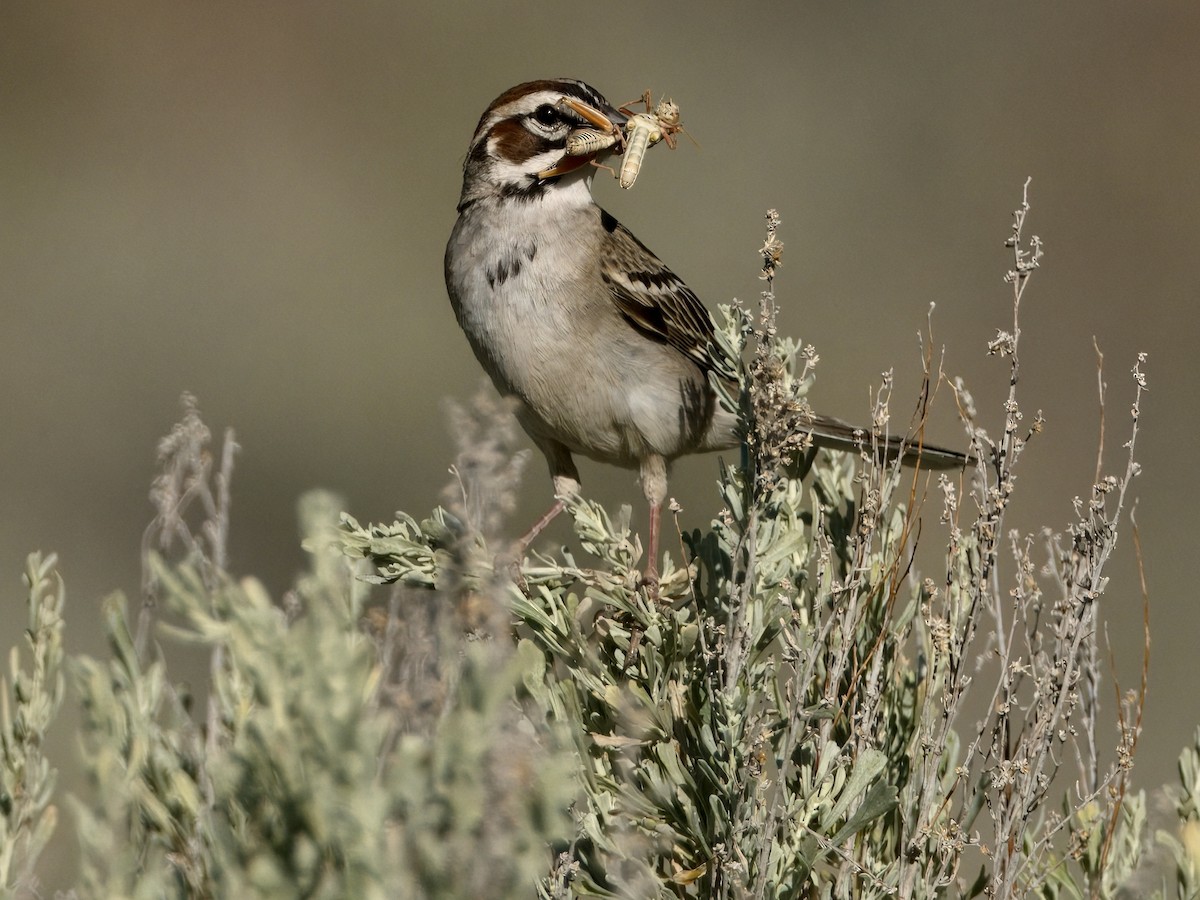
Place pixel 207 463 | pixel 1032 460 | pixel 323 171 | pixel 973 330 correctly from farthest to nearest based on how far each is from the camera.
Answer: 1. pixel 323 171
2. pixel 973 330
3. pixel 1032 460
4. pixel 207 463

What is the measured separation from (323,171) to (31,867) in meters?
8.46

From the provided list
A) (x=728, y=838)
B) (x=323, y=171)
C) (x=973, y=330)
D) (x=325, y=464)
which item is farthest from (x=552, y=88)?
(x=323, y=171)

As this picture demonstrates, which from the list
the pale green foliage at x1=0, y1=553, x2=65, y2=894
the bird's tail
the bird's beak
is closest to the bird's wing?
the bird's beak

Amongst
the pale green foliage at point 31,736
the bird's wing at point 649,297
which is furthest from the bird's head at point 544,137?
the pale green foliage at point 31,736

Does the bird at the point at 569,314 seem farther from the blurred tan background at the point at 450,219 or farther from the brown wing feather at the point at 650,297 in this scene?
the blurred tan background at the point at 450,219

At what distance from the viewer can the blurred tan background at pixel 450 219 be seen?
26.7 ft

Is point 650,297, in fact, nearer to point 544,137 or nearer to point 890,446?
point 544,137

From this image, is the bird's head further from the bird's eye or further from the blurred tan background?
the blurred tan background

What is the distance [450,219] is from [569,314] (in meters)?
6.19

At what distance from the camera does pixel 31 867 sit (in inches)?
81.3

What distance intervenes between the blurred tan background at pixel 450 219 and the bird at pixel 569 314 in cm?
339

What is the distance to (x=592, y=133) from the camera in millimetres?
3973

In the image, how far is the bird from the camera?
3818mm

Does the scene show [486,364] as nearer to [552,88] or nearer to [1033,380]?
[552,88]
